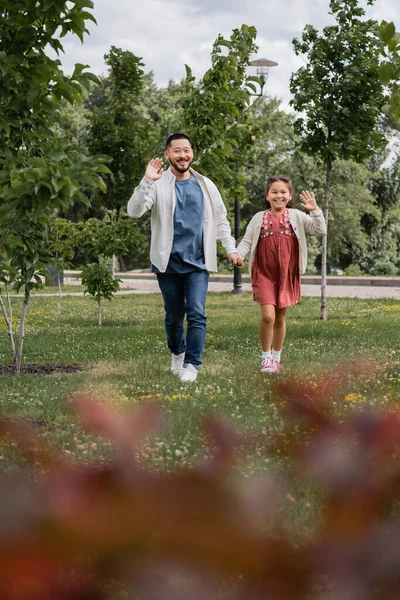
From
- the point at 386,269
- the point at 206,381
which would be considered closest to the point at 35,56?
the point at 206,381

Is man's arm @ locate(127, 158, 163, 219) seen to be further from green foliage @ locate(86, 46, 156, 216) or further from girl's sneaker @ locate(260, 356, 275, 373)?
green foliage @ locate(86, 46, 156, 216)

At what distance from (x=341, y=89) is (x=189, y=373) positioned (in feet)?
27.4

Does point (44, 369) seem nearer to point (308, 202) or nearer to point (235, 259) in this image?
point (235, 259)

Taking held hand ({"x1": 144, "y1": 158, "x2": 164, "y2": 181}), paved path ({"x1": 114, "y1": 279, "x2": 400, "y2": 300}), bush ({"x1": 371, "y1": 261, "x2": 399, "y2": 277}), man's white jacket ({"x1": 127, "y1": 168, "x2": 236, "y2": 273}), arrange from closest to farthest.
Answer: held hand ({"x1": 144, "y1": 158, "x2": 164, "y2": 181}) → man's white jacket ({"x1": 127, "y1": 168, "x2": 236, "y2": 273}) → paved path ({"x1": 114, "y1": 279, "x2": 400, "y2": 300}) → bush ({"x1": 371, "y1": 261, "x2": 399, "y2": 277})

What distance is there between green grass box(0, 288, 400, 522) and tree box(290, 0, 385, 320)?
2.94m

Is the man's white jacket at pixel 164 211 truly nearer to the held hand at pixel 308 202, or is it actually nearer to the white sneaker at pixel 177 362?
the held hand at pixel 308 202

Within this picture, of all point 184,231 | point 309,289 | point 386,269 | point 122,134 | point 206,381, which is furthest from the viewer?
point 386,269

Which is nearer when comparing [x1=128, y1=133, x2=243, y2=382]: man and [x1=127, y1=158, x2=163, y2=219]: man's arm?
[x1=127, y1=158, x2=163, y2=219]: man's arm

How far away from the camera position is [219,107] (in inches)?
380

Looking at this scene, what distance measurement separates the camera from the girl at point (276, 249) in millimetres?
6848

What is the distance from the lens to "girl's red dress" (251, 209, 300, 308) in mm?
6859

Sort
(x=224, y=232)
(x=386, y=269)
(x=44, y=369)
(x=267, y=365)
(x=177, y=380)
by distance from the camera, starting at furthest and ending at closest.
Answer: (x=386, y=269) → (x=44, y=369) → (x=267, y=365) → (x=224, y=232) → (x=177, y=380)

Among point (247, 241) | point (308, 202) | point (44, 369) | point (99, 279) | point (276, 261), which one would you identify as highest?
point (308, 202)

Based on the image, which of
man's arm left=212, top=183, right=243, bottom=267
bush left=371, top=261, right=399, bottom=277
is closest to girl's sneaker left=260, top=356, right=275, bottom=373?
man's arm left=212, top=183, right=243, bottom=267
